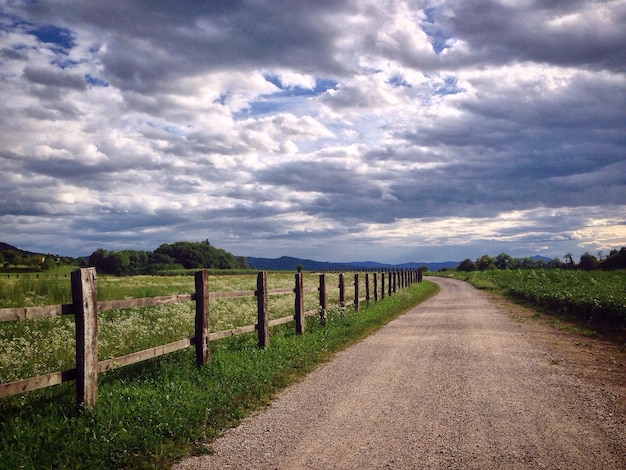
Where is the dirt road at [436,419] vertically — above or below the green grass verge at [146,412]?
below

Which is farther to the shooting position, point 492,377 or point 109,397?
point 492,377

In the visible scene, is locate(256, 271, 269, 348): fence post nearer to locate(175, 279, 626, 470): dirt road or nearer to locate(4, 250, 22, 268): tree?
locate(175, 279, 626, 470): dirt road

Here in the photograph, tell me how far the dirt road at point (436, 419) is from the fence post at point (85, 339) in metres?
Answer: 2.06

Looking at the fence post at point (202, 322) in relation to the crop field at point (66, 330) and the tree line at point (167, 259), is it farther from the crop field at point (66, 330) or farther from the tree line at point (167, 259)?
the tree line at point (167, 259)

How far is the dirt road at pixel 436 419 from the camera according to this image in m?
5.25

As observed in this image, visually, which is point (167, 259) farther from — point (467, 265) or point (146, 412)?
point (146, 412)

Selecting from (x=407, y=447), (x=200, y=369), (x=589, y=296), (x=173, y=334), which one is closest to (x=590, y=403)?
(x=407, y=447)

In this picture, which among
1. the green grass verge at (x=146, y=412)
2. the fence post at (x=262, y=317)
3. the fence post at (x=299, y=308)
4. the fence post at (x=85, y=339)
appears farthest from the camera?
the fence post at (x=299, y=308)

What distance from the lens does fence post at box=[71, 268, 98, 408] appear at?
261 inches

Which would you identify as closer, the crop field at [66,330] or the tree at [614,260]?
the crop field at [66,330]

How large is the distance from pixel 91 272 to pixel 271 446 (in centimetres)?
350

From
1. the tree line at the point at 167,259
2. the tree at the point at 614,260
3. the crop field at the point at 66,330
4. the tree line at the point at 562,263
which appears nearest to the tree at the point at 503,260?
the tree line at the point at 562,263

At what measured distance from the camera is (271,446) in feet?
18.7

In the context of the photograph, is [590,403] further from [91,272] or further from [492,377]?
[91,272]
